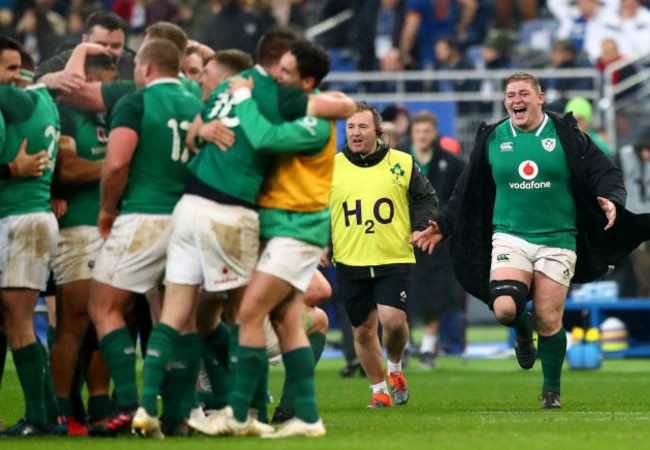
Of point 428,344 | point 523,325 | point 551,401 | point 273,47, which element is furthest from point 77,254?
point 428,344

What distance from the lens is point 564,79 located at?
20297 mm

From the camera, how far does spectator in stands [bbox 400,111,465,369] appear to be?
14766 millimetres

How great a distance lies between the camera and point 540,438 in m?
7.27

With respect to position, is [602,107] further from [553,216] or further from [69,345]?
[69,345]

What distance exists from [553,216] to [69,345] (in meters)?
3.95

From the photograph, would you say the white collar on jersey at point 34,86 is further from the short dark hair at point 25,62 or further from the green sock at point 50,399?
the green sock at point 50,399

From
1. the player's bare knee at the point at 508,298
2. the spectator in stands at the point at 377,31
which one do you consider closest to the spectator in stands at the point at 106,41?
the player's bare knee at the point at 508,298

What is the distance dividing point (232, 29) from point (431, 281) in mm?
7651

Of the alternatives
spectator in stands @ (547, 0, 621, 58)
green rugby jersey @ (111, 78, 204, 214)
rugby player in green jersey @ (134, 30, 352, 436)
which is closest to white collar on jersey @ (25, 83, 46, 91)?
green rugby jersey @ (111, 78, 204, 214)

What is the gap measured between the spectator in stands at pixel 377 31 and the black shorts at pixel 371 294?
1178 cm

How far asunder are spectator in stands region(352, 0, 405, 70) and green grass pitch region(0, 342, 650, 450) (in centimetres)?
823

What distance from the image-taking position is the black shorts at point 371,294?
10.6 metres

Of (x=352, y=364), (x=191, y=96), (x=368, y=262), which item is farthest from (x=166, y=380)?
(x=352, y=364)

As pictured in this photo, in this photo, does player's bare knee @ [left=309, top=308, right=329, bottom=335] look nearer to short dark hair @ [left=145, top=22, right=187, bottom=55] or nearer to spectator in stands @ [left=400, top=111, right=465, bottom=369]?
short dark hair @ [left=145, top=22, right=187, bottom=55]
